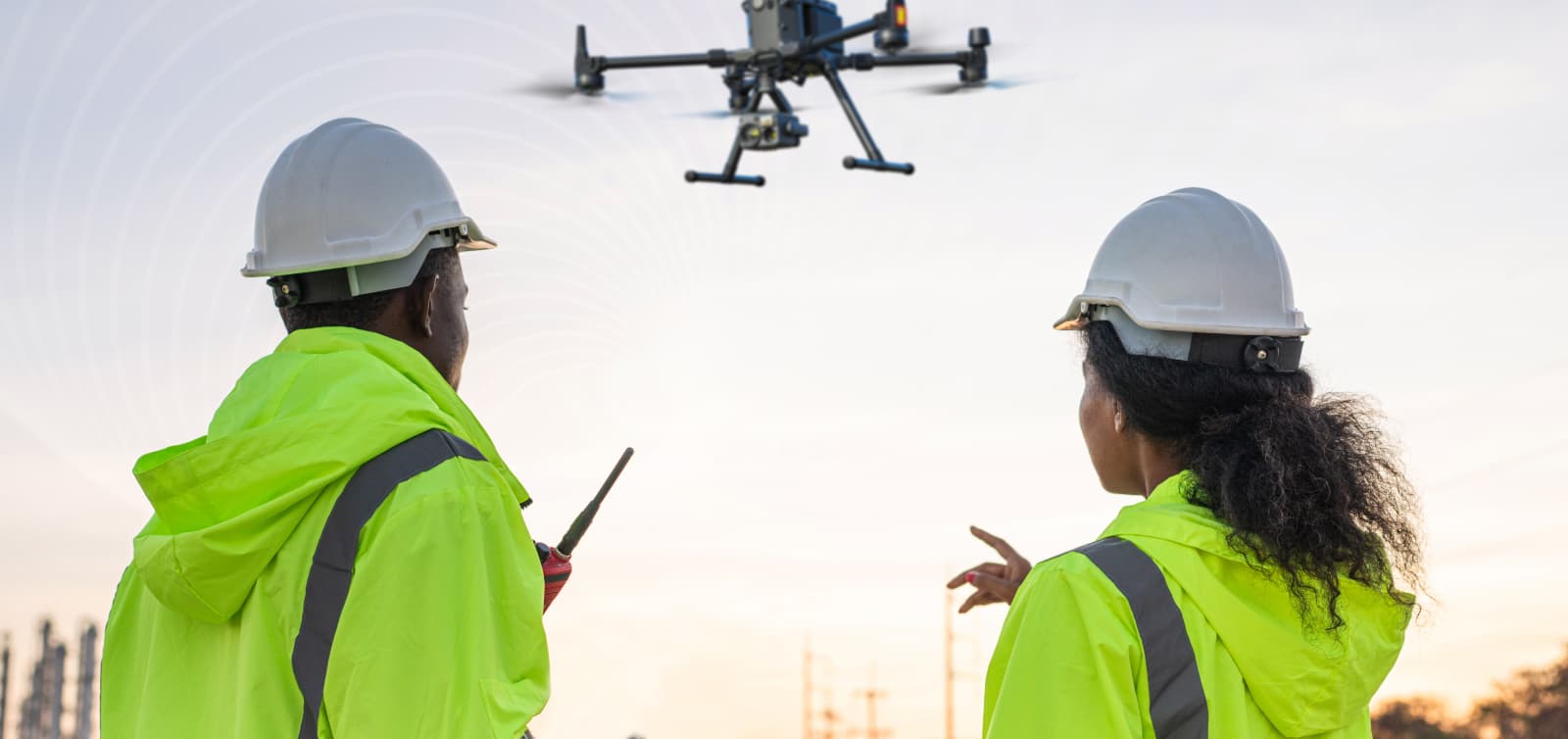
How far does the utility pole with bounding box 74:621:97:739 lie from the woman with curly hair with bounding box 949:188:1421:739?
3880cm

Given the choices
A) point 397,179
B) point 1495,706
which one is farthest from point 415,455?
point 1495,706

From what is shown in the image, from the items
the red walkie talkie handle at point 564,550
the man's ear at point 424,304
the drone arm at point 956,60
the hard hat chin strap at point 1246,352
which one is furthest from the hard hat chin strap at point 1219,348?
the drone arm at point 956,60

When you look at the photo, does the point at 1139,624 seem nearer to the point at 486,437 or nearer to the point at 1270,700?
the point at 1270,700

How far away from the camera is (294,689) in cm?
274

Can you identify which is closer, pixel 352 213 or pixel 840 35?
pixel 352 213

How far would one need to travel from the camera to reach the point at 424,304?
10.6ft

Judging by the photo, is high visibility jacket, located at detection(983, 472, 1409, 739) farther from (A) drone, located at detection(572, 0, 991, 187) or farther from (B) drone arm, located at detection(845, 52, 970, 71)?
(B) drone arm, located at detection(845, 52, 970, 71)

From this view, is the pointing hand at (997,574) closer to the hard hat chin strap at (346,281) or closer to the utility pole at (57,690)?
the hard hat chin strap at (346,281)

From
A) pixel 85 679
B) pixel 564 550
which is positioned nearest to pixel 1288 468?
pixel 564 550

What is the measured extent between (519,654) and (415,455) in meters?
0.34

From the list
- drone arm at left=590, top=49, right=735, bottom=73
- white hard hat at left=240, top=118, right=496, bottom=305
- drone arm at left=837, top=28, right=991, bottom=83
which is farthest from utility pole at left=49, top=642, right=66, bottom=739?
white hard hat at left=240, top=118, right=496, bottom=305

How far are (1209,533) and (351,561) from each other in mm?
1362

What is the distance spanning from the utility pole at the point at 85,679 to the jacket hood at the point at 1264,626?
128 feet

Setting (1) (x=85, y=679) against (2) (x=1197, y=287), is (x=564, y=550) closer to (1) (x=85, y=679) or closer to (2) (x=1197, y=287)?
(2) (x=1197, y=287)
